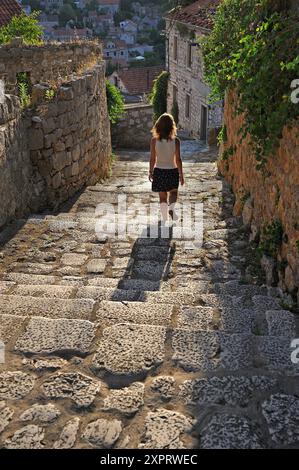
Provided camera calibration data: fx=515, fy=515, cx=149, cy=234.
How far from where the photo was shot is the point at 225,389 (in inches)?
98.1

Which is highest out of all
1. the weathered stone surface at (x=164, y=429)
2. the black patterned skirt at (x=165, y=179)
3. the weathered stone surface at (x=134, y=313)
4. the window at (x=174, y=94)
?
the window at (x=174, y=94)

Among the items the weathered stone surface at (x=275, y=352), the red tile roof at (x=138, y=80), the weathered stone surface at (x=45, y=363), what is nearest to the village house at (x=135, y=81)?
the red tile roof at (x=138, y=80)

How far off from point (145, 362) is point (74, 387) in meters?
0.40

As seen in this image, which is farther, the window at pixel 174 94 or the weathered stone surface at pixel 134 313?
the window at pixel 174 94

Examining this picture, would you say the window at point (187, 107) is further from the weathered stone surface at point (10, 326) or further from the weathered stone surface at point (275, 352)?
the weathered stone surface at point (275, 352)

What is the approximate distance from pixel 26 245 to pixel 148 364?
305 cm

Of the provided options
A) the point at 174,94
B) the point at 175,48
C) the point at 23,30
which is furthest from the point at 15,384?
the point at 174,94

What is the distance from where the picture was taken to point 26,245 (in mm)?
5426

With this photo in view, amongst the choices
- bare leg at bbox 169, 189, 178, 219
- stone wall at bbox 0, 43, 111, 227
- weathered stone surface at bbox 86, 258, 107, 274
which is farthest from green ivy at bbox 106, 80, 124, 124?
weathered stone surface at bbox 86, 258, 107, 274

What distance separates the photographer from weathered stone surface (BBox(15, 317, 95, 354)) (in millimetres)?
2875

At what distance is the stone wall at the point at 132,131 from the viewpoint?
16750 millimetres

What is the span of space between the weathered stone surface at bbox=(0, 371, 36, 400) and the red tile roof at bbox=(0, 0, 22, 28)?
16.7 m

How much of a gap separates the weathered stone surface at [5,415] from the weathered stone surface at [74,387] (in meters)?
0.19

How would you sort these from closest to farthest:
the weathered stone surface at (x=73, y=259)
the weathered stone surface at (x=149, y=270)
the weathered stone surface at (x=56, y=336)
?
the weathered stone surface at (x=56, y=336) → the weathered stone surface at (x=149, y=270) → the weathered stone surface at (x=73, y=259)
